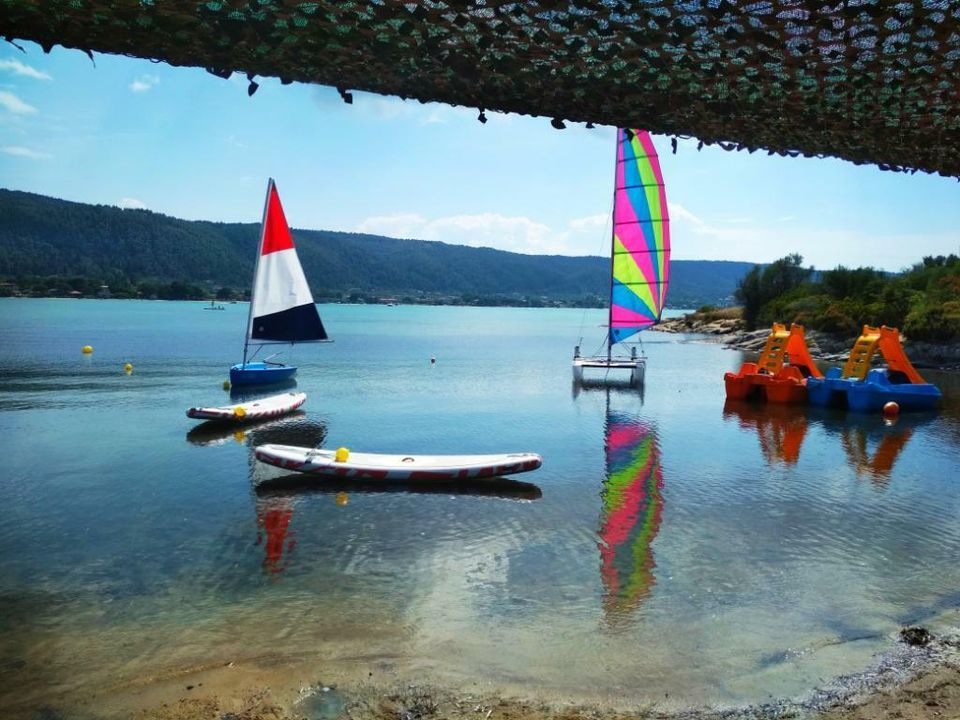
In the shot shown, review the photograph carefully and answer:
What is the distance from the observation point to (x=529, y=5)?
3.71m

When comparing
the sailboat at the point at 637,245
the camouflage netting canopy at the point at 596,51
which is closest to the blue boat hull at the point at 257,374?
the sailboat at the point at 637,245

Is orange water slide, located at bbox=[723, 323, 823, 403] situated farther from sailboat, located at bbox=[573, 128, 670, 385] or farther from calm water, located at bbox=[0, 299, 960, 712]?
sailboat, located at bbox=[573, 128, 670, 385]

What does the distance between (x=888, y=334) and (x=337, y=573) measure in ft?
108

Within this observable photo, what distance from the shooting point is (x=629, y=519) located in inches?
729

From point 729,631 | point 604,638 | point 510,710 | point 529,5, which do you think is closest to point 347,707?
point 510,710

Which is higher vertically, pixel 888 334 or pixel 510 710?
pixel 888 334

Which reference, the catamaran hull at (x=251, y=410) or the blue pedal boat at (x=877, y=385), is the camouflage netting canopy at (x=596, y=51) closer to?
the catamaran hull at (x=251, y=410)

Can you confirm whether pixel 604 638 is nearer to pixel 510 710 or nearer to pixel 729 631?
pixel 729 631

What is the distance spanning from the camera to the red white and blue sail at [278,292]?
129ft

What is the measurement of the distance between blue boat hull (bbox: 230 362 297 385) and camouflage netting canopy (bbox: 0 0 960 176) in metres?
38.1

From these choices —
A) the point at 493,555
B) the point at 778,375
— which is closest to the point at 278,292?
the point at 493,555

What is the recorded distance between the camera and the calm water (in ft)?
34.8

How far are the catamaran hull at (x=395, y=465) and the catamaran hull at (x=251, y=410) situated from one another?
927 cm

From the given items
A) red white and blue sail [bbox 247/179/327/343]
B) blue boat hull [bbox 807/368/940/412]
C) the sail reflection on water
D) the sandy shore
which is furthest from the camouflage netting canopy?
blue boat hull [bbox 807/368/940/412]
